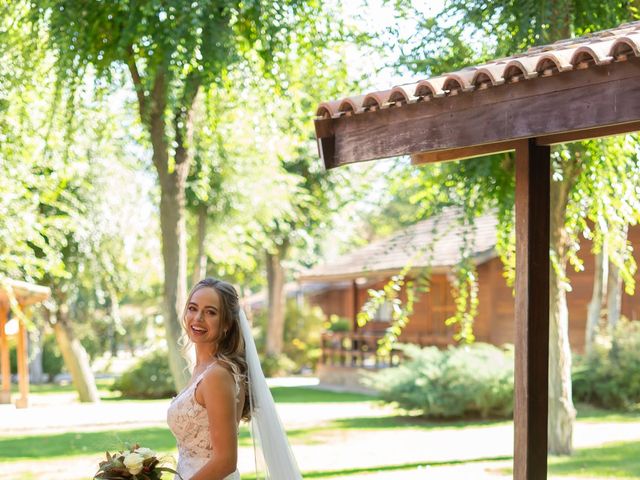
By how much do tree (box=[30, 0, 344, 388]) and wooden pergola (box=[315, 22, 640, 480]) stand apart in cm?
458

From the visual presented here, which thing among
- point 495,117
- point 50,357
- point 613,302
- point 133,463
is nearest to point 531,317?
point 495,117

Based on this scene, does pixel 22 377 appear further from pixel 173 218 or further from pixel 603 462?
pixel 603 462

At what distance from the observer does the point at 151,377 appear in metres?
26.0

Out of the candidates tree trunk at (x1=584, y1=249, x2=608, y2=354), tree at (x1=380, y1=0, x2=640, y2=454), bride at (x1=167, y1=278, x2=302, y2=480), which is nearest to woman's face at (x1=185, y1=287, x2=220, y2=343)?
bride at (x1=167, y1=278, x2=302, y2=480)

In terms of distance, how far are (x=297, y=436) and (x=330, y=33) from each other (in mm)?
6836

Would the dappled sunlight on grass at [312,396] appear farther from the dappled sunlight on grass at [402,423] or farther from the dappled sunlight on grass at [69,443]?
the dappled sunlight on grass at [69,443]

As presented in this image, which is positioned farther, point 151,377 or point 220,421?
point 151,377

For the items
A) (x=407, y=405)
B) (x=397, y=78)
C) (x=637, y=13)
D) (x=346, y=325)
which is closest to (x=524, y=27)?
(x=637, y=13)

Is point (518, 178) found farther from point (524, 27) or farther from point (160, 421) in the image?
point (160, 421)

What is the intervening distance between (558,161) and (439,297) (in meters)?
16.8

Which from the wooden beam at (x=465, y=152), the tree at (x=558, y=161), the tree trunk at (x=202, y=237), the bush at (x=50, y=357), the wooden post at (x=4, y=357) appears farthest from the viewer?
the bush at (x=50, y=357)

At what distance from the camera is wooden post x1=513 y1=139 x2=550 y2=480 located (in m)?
6.16

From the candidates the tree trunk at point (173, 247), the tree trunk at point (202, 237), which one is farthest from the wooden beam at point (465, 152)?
the tree trunk at point (202, 237)

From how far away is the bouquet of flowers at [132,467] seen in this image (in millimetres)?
4711
